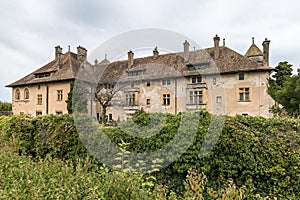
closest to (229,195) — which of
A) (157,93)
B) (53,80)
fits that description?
(157,93)

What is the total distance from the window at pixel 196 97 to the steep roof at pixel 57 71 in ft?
39.0

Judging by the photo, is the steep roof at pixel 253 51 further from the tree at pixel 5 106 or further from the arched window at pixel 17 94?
the tree at pixel 5 106

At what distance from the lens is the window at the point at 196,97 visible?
20.3 meters

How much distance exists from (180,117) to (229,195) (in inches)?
82.0

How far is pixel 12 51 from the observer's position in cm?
1344

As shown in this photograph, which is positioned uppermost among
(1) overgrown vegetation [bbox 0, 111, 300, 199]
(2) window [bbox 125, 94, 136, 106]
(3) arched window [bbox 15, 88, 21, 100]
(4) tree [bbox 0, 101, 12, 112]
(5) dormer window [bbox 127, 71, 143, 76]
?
(5) dormer window [bbox 127, 71, 143, 76]

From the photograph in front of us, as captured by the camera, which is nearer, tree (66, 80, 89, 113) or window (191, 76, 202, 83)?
tree (66, 80, 89, 113)

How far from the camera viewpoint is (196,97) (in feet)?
67.3

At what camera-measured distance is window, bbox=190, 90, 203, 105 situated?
20.3 metres

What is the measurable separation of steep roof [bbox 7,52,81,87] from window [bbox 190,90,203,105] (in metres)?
11.9

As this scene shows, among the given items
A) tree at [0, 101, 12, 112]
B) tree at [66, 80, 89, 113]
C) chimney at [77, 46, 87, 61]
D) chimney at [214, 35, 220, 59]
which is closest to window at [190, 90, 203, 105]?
chimney at [214, 35, 220, 59]

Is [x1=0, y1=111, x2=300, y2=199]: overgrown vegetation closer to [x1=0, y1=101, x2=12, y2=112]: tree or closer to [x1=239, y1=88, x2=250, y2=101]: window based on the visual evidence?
[x1=239, y1=88, x2=250, y2=101]: window

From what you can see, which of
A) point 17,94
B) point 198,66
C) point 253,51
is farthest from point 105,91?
point 253,51

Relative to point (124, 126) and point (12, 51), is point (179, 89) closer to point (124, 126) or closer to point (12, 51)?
point (12, 51)
